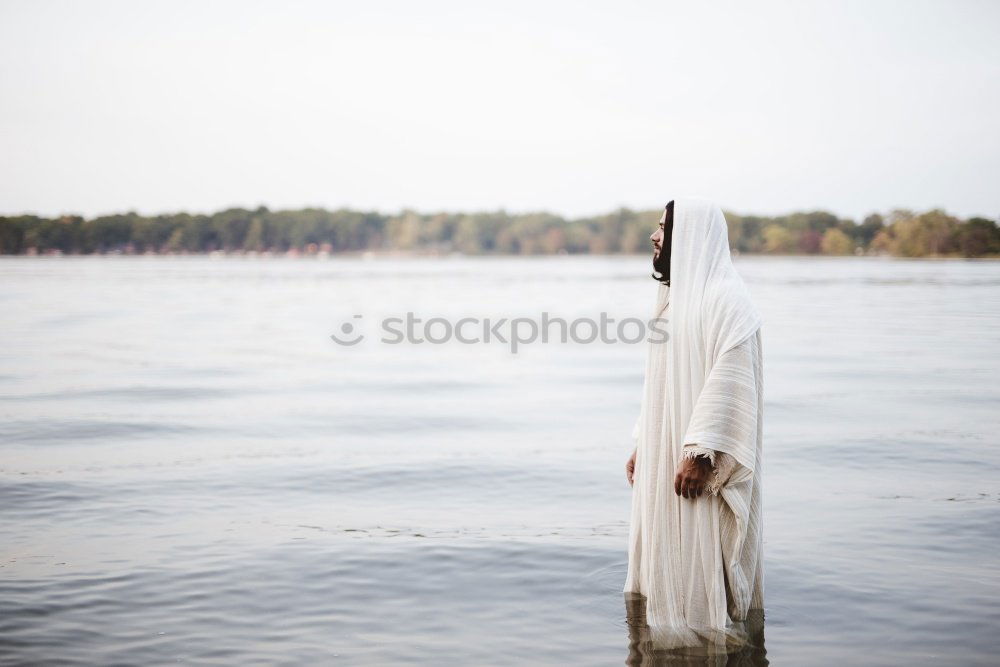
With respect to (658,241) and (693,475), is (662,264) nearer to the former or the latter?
(658,241)

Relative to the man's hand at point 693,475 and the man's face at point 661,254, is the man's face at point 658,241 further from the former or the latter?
the man's hand at point 693,475

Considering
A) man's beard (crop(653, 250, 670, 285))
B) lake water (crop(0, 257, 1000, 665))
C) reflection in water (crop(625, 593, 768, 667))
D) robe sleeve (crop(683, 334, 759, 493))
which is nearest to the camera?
robe sleeve (crop(683, 334, 759, 493))

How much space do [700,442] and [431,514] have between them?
3948 mm

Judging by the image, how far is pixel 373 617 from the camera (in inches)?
213

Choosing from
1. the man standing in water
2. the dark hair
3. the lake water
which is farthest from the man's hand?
the lake water

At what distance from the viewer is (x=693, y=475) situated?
4250mm

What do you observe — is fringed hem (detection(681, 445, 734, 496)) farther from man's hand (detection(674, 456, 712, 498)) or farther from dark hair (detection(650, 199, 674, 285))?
dark hair (detection(650, 199, 674, 285))

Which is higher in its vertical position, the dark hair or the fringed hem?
the dark hair

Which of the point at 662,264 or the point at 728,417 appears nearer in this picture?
the point at 728,417

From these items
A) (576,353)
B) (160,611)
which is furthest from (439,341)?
(160,611)

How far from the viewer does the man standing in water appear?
422 centimetres

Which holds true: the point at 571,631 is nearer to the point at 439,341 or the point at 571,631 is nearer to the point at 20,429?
the point at 20,429

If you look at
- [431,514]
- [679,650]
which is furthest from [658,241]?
[431,514]

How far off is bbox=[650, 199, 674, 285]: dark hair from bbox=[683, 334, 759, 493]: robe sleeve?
0.52 meters
